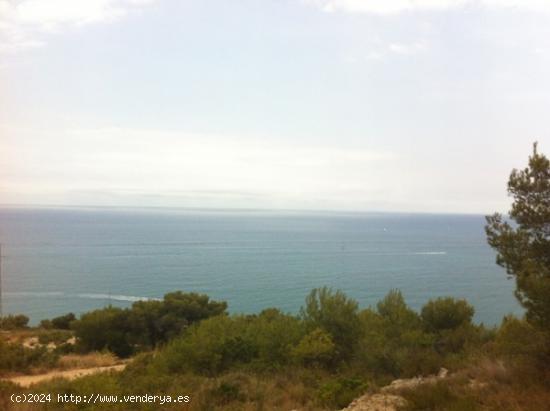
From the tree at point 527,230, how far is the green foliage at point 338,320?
6523mm

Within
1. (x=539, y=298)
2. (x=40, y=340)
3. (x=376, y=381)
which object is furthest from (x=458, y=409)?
(x=40, y=340)

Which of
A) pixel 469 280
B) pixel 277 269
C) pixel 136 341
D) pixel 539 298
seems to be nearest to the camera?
pixel 539 298

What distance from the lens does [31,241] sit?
5271 inches

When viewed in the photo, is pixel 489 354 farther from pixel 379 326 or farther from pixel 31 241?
pixel 31 241

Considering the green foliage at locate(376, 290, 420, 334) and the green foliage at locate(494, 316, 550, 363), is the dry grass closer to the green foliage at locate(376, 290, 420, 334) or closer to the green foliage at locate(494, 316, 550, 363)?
the green foliage at locate(376, 290, 420, 334)

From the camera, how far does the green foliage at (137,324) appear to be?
72.9ft

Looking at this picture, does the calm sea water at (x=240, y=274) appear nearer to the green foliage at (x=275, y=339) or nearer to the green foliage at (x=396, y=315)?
the green foliage at (x=396, y=315)

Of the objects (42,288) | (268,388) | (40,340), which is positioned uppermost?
(268,388)

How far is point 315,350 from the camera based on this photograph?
43.1ft

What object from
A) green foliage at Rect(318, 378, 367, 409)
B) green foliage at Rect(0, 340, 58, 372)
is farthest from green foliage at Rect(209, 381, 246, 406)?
green foliage at Rect(0, 340, 58, 372)

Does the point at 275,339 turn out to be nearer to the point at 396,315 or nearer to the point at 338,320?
the point at 338,320

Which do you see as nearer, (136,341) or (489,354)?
(489,354)

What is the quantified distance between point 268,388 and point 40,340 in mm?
19341

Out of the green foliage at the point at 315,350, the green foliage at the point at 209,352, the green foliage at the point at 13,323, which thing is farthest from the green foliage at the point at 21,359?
the green foliage at the point at 13,323
